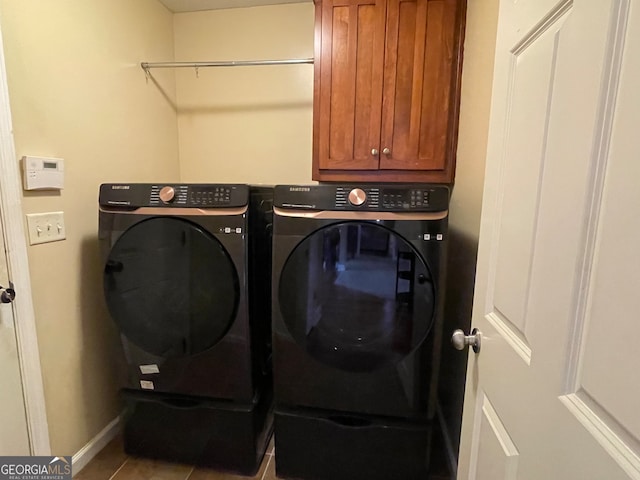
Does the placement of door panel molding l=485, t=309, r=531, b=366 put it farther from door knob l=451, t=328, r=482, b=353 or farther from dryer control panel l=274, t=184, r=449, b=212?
dryer control panel l=274, t=184, r=449, b=212

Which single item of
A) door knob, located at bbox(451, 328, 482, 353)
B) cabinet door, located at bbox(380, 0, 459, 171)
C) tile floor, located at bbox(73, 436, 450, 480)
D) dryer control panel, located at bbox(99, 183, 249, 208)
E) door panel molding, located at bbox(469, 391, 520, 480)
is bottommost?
tile floor, located at bbox(73, 436, 450, 480)

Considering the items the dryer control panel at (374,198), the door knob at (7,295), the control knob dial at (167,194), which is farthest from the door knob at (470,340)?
the door knob at (7,295)

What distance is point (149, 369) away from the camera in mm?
1418

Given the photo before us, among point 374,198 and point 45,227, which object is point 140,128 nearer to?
point 45,227

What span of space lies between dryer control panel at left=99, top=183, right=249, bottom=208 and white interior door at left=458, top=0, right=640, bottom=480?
0.90 metres

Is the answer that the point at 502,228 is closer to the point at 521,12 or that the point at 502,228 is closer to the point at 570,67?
the point at 570,67

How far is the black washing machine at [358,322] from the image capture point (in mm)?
1170

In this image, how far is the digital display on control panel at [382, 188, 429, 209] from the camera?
1152 millimetres

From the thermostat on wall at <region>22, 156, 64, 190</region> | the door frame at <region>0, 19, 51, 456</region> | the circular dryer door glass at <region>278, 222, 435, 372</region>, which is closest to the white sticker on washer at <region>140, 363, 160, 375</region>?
the door frame at <region>0, 19, 51, 456</region>

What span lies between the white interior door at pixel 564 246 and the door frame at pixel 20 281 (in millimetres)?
1542

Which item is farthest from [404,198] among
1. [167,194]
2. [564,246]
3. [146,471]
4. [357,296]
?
[146,471]

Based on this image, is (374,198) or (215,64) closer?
(374,198)

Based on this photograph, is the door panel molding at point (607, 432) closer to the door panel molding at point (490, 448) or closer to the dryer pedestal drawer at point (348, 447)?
the door panel molding at point (490, 448)

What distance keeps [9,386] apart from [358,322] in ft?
4.24
